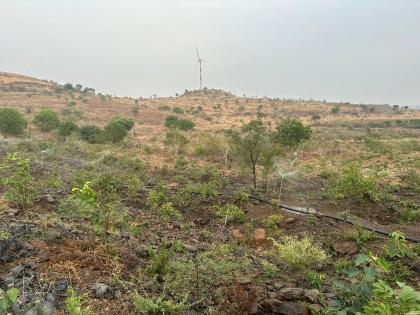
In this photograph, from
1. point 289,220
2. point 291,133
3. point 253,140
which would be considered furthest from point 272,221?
point 291,133

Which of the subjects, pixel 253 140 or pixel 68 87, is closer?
pixel 253 140

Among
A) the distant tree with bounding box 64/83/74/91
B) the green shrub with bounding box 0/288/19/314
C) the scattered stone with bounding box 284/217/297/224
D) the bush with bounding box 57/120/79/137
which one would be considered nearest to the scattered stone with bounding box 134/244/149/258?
the green shrub with bounding box 0/288/19/314

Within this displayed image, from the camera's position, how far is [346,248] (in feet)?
21.9

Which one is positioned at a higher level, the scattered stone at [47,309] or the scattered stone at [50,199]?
the scattered stone at [47,309]

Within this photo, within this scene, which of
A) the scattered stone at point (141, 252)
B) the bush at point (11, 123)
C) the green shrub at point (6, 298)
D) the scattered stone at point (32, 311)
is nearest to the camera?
the green shrub at point (6, 298)

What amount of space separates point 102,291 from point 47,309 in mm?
603

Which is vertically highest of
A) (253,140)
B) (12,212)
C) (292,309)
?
(253,140)

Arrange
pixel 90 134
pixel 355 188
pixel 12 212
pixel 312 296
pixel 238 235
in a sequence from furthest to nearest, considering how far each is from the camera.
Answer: pixel 90 134 → pixel 355 188 → pixel 238 235 → pixel 12 212 → pixel 312 296

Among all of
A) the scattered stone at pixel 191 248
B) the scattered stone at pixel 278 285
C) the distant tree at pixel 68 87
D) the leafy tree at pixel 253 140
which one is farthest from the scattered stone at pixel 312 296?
the distant tree at pixel 68 87

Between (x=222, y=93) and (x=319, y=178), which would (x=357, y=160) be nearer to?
(x=319, y=178)

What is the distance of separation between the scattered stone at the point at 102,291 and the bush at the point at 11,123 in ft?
60.4

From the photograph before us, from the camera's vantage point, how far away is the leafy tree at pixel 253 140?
34.6 ft

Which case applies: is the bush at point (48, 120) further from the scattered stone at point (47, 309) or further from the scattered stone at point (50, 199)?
the scattered stone at point (47, 309)

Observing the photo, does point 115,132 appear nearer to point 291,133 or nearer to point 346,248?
point 291,133
